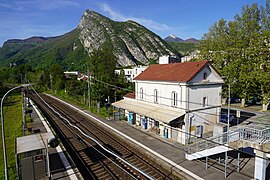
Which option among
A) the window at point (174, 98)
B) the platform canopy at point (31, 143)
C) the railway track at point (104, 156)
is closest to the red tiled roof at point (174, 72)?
the window at point (174, 98)

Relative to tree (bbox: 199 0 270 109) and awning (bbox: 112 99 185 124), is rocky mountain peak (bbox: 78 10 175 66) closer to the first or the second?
tree (bbox: 199 0 270 109)

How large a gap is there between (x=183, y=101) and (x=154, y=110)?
3920mm

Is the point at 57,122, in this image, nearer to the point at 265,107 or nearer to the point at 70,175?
the point at 70,175

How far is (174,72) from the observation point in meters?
22.8

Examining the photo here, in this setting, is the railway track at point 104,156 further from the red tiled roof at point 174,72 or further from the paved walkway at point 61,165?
the red tiled roof at point 174,72

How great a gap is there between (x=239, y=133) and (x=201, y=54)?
28.1 m

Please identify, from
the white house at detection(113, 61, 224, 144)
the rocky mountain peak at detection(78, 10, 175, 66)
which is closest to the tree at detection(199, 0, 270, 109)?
the white house at detection(113, 61, 224, 144)

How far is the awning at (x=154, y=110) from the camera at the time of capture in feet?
65.4

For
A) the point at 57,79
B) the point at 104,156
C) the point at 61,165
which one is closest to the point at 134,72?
the point at 57,79

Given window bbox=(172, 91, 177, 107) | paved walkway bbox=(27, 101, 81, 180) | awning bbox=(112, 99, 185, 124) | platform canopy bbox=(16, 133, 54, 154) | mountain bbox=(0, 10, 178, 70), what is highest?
mountain bbox=(0, 10, 178, 70)

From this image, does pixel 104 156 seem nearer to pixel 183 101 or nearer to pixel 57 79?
pixel 183 101

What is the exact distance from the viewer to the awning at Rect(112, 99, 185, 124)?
19938mm

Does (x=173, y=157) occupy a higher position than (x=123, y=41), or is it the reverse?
(x=123, y=41)

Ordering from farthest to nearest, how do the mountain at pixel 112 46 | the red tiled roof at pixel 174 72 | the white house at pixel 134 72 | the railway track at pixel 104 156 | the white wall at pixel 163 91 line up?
the mountain at pixel 112 46, the white house at pixel 134 72, the red tiled roof at pixel 174 72, the white wall at pixel 163 91, the railway track at pixel 104 156
